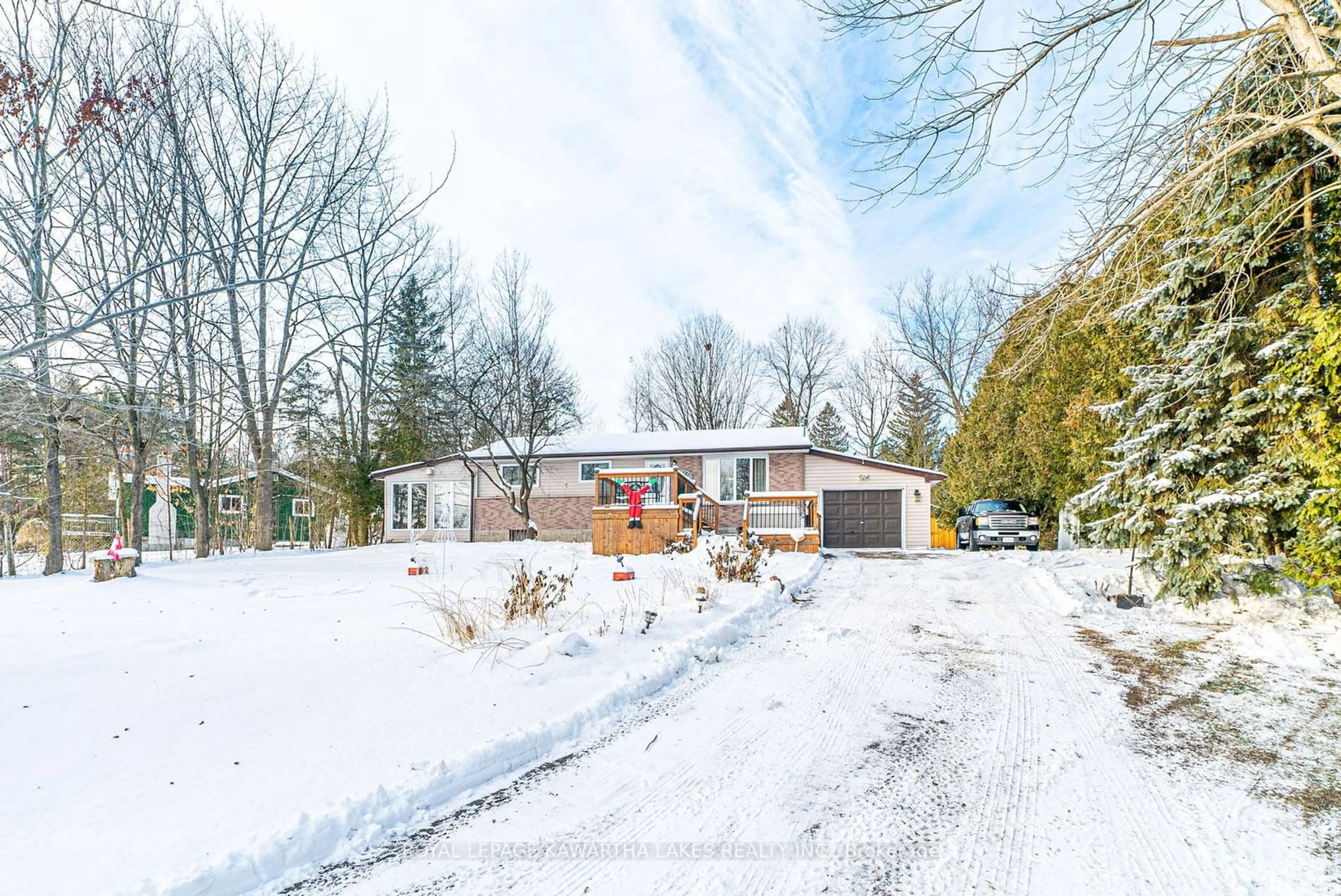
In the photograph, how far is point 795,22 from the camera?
17.8 feet

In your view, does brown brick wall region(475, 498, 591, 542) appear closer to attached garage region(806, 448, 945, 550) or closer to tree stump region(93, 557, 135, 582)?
attached garage region(806, 448, 945, 550)

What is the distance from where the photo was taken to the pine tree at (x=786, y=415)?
106ft

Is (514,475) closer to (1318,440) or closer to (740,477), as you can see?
(740,477)

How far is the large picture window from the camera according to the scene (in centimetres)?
1909

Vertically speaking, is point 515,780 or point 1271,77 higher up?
point 1271,77

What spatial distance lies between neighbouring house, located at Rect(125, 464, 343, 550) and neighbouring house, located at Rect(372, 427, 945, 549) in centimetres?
210

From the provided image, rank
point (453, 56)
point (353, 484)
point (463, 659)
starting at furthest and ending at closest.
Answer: point (353, 484) < point (453, 56) < point (463, 659)

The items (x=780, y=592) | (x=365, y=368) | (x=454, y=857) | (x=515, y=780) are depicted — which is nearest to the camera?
(x=454, y=857)

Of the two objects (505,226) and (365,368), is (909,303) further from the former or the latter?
(365,368)

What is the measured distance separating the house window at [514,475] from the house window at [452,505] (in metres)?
1.46

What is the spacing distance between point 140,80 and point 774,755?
7038 mm

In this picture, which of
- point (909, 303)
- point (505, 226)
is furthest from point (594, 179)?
point (909, 303)

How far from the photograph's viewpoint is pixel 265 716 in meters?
3.11

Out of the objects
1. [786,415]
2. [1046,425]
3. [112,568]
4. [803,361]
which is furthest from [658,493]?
[803,361]
